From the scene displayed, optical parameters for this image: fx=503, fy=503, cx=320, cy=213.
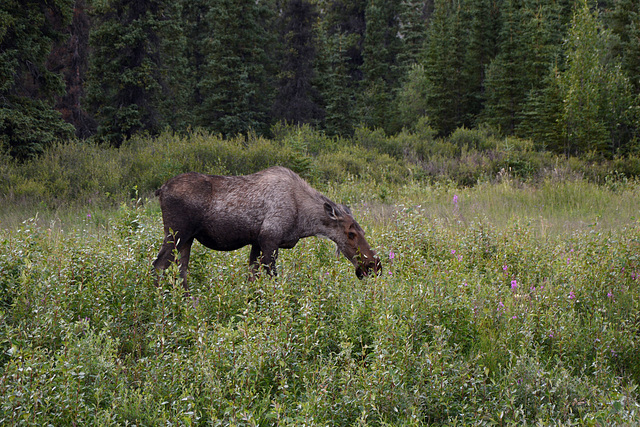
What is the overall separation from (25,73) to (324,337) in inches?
588

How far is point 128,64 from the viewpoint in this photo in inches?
856

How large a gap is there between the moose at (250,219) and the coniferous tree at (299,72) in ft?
79.4

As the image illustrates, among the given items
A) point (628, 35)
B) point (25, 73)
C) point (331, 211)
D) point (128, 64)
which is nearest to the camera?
point (331, 211)

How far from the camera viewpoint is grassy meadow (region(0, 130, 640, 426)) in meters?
3.74

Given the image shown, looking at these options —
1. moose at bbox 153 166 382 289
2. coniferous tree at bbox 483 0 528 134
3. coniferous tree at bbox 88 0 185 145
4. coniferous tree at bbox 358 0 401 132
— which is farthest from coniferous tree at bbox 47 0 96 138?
coniferous tree at bbox 483 0 528 134

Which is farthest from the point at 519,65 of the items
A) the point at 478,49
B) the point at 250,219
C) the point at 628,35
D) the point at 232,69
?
the point at 250,219

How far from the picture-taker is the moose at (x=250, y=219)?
21.1 feet

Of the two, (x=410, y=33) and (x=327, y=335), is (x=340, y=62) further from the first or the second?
(x=327, y=335)

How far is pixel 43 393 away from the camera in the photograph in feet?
11.7

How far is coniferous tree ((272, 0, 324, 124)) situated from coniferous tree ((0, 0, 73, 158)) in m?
16.6

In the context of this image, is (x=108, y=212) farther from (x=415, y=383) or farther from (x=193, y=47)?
(x=193, y=47)

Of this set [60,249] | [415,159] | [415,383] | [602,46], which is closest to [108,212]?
[60,249]

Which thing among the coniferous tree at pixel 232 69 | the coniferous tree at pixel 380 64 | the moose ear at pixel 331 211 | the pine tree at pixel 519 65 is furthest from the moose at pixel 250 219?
the coniferous tree at pixel 380 64

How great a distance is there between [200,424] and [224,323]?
5.87 ft
